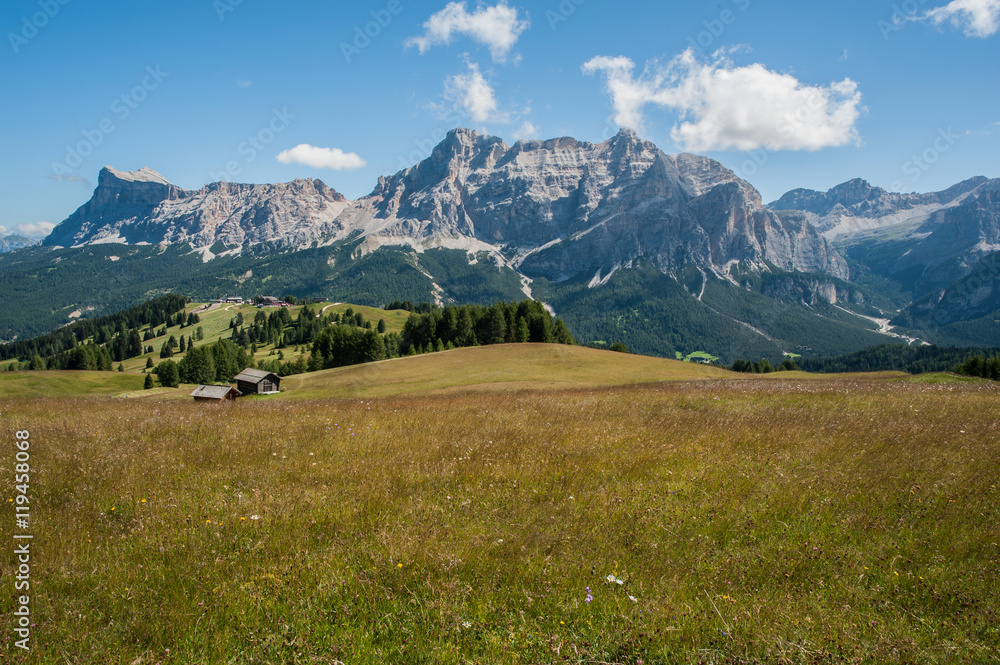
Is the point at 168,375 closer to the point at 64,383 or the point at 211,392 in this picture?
the point at 64,383

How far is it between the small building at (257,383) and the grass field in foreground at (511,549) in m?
47.0

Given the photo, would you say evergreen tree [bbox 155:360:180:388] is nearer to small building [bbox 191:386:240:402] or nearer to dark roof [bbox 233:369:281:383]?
dark roof [bbox 233:369:281:383]

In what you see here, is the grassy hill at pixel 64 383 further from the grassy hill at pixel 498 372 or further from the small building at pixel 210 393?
the grassy hill at pixel 498 372

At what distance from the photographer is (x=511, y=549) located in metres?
5.43

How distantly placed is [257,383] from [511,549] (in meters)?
56.1

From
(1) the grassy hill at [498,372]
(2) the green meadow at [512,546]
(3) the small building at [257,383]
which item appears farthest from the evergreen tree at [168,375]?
(2) the green meadow at [512,546]

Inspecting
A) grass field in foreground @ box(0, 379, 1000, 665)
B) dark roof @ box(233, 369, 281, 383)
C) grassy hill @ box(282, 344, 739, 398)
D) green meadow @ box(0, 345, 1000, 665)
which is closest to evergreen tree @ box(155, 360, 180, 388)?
grassy hill @ box(282, 344, 739, 398)

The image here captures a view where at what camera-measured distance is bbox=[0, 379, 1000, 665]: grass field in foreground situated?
4.12 metres

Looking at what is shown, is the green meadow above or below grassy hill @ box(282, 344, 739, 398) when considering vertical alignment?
above

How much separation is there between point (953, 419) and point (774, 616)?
12.0 m

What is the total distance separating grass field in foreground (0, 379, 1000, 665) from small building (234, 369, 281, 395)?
47.0m

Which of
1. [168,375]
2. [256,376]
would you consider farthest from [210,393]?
[168,375]

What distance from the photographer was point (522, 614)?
439 centimetres

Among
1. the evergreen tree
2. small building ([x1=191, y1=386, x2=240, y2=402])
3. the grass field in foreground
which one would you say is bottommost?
the evergreen tree
